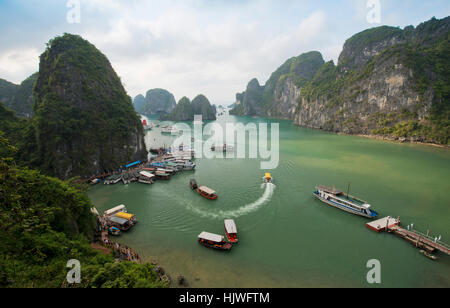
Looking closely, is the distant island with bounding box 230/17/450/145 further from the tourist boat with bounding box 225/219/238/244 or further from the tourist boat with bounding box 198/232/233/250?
the tourist boat with bounding box 198/232/233/250

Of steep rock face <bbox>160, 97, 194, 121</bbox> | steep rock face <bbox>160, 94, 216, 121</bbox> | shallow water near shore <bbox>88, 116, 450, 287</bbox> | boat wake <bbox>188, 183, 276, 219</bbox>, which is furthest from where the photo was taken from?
steep rock face <bbox>160, 94, 216, 121</bbox>

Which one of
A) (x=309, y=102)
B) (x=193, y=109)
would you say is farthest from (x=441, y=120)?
(x=193, y=109)

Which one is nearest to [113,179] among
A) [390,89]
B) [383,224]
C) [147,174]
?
[147,174]

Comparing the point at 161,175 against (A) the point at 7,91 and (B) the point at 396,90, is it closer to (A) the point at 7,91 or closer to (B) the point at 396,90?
(A) the point at 7,91

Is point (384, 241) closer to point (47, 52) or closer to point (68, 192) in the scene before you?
point (68, 192)

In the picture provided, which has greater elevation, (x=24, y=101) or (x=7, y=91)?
(x=7, y=91)

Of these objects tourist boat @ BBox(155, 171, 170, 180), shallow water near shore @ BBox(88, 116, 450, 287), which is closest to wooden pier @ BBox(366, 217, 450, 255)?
shallow water near shore @ BBox(88, 116, 450, 287)
